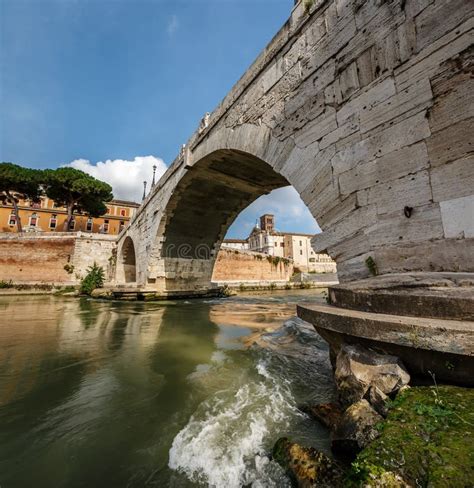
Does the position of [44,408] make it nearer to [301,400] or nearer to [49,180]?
[301,400]

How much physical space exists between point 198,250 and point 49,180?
980 inches

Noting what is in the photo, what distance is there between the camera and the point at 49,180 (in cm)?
2838

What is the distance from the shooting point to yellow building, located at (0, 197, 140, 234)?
3344cm

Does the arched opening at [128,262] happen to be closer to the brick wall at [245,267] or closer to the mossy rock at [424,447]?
the brick wall at [245,267]

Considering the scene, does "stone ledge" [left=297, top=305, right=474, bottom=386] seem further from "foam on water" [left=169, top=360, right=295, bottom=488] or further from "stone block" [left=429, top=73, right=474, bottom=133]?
"stone block" [left=429, top=73, right=474, bottom=133]

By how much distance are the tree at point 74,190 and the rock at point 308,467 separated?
3271 cm

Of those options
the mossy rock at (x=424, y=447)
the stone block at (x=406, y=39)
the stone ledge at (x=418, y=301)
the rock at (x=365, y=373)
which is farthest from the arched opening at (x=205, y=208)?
the mossy rock at (x=424, y=447)

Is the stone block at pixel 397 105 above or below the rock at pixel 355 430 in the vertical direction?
above

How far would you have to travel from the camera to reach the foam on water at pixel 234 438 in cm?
153

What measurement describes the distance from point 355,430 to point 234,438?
915 mm

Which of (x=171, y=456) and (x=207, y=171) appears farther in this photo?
(x=207, y=171)

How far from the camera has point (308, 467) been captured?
1354 mm

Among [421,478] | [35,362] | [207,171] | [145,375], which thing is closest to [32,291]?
[207,171]

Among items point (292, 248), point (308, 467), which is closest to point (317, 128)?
point (308, 467)
